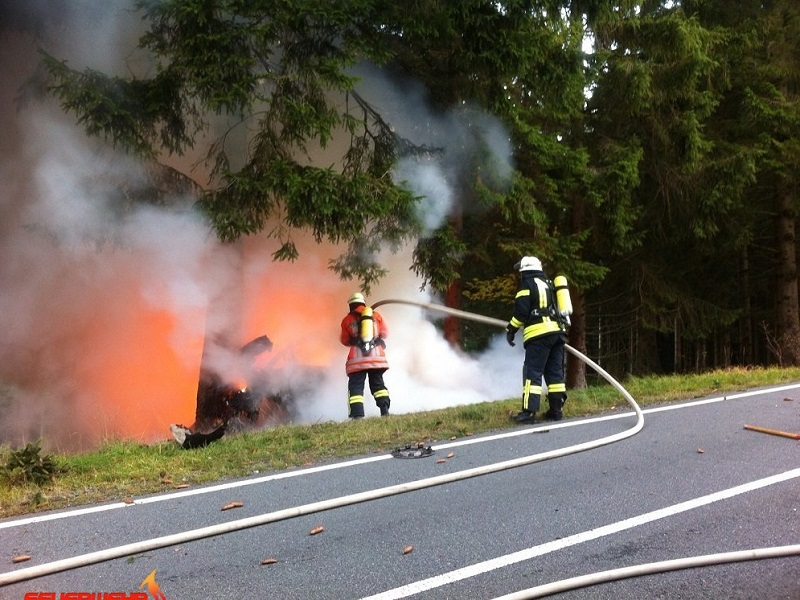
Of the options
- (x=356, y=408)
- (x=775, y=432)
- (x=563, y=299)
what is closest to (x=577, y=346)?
(x=356, y=408)

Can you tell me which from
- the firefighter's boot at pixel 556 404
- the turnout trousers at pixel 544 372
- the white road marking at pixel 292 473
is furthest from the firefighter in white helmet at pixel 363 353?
the white road marking at pixel 292 473

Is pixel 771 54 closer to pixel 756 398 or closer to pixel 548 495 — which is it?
pixel 756 398

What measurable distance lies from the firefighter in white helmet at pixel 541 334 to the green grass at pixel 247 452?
36cm

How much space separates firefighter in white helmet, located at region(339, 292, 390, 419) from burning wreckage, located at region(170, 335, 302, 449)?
9.71 feet

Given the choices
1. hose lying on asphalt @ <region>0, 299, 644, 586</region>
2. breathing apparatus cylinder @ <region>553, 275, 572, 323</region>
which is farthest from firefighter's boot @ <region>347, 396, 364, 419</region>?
hose lying on asphalt @ <region>0, 299, 644, 586</region>

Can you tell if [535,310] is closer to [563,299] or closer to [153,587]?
[563,299]

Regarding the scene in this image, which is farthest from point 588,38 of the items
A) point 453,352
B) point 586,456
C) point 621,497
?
point 621,497

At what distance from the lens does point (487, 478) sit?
436 cm

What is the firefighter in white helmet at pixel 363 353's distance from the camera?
827 cm

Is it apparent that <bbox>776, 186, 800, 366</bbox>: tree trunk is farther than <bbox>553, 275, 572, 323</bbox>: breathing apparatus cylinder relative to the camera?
Yes

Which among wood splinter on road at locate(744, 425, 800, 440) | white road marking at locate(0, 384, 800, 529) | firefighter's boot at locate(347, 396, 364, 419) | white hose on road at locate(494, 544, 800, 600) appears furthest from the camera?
firefighter's boot at locate(347, 396, 364, 419)

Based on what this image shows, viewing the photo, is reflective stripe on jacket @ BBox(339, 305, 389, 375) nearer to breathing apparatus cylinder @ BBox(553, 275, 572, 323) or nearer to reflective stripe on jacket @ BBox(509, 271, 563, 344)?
reflective stripe on jacket @ BBox(509, 271, 563, 344)

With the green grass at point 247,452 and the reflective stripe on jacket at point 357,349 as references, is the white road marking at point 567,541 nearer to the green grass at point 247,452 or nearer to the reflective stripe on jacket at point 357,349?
the green grass at point 247,452

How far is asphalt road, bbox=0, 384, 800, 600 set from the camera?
283cm
